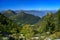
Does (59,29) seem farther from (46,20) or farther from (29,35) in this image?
(29,35)

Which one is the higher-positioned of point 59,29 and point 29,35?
point 29,35

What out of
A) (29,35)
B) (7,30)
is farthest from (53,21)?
(29,35)

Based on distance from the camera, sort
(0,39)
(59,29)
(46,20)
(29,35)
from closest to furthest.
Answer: (0,39), (29,35), (59,29), (46,20)

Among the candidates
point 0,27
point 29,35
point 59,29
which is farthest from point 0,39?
point 59,29

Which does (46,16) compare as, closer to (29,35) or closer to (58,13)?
(58,13)

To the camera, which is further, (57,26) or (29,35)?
(57,26)

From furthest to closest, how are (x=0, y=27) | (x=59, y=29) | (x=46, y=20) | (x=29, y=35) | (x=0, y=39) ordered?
(x=46, y=20), (x=59, y=29), (x=0, y=27), (x=29, y=35), (x=0, y=39)

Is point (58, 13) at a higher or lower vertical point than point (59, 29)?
higher

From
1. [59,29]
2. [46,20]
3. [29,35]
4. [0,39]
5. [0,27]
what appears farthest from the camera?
[46,20]

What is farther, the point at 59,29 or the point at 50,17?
the point at 50,17
